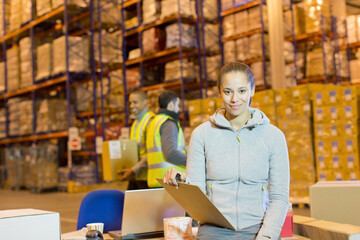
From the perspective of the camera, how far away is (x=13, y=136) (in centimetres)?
1314

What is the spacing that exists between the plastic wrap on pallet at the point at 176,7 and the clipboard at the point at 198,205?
8.42 metres

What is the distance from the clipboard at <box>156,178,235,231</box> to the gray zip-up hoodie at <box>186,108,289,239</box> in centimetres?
6

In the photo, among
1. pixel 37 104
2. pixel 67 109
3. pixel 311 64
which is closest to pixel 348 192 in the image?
pixel 311 64

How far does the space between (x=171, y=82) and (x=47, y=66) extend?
3.13 meters

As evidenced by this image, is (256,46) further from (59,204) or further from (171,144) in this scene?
(171,144)

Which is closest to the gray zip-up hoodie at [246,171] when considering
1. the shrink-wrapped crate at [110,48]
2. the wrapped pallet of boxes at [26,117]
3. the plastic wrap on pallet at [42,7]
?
the shrink-wrapped crate at [110,48]

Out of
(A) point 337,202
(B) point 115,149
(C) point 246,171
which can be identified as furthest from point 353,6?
(C) point 246,171

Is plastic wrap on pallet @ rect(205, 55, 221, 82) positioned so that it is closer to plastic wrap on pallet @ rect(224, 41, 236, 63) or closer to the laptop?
plastic wrap on pallet @ rect(224, 41, 236, 63)

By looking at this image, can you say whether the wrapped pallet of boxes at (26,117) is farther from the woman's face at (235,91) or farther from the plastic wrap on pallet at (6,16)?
the woman's face at (235,91)

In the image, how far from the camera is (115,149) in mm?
4805

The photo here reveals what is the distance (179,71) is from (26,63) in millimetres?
4378

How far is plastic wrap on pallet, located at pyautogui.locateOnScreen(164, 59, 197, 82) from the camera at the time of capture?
10148 mm

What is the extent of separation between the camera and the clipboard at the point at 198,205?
5.70 ft

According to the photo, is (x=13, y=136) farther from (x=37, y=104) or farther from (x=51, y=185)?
(x=51, y=185)
